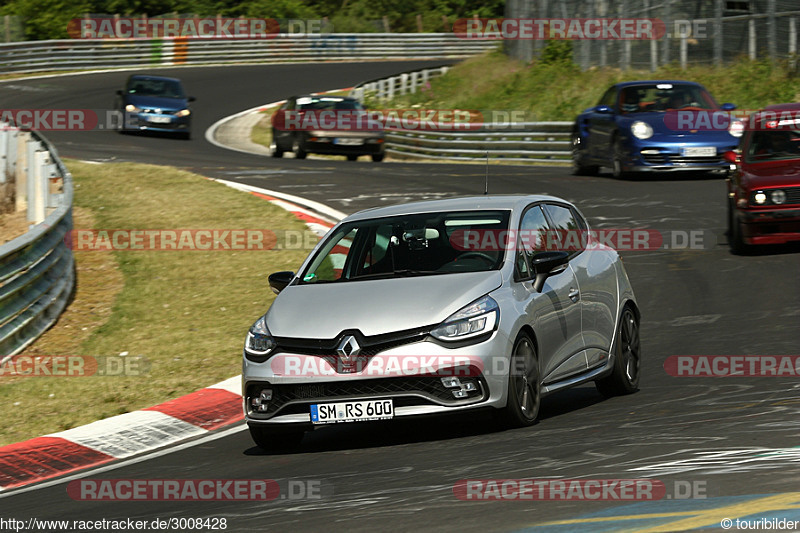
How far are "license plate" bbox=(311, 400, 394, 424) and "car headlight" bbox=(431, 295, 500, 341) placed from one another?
0.52 metres

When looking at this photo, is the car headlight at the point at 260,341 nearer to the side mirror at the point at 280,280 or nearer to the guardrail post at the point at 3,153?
the side mirror at the point at 280,280

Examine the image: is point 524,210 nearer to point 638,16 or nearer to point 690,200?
point 690,200

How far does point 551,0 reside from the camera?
1591 inches

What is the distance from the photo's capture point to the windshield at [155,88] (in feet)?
116

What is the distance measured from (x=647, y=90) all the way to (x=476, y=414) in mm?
16716

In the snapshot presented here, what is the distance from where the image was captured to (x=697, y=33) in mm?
34812

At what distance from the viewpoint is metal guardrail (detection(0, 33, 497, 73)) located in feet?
159

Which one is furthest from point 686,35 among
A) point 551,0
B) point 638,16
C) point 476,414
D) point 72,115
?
point 476,414

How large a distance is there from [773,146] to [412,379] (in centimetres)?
958
